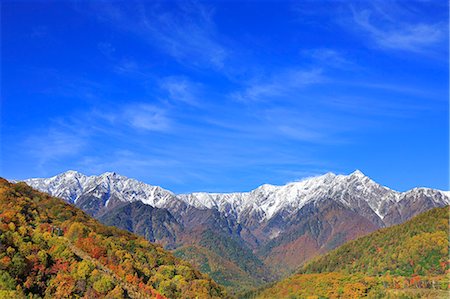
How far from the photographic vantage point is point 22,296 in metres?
64.1

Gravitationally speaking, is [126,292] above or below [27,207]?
below

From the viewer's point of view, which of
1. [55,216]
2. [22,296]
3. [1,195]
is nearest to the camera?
[22,296]

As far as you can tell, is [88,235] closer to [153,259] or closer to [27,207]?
[27,207]

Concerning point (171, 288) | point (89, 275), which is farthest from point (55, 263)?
point (171, 288)

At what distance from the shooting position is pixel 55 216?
160000 mm

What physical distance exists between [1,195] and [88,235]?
1087 inches

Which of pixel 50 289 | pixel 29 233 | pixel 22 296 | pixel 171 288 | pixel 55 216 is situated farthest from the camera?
pixel 55 216

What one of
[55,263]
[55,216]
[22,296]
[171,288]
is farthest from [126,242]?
[22,296]

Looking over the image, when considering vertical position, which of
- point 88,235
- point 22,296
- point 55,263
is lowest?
point 22,296

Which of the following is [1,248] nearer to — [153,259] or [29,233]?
[29,233]

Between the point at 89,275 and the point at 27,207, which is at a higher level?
the point at 27,207

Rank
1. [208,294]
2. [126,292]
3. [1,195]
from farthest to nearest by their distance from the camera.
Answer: [208,294] < [1,195] < [126,292]

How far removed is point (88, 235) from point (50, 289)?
7560cm

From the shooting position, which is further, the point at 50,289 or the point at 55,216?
the point at 55,216
